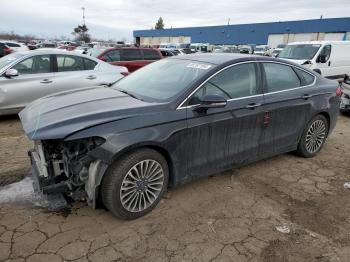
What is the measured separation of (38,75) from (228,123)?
479 cm

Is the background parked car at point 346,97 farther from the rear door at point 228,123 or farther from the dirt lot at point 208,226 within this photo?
the rear door at point 228,123

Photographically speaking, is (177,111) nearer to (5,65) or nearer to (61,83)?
(61,83)

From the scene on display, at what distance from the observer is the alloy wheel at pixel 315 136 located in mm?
5016

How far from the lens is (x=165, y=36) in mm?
73125

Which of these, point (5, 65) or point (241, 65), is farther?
point (5, 65)

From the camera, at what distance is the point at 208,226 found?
327 centimetres

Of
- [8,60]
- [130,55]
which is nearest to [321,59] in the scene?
[130,55]

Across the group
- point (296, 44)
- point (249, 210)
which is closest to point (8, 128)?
point (249, 210)

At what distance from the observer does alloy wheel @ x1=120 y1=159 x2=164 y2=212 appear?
317cm

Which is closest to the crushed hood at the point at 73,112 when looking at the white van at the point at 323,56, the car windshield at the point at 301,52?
the white van at the point at 323,56

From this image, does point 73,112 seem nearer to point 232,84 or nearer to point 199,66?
point 199,66

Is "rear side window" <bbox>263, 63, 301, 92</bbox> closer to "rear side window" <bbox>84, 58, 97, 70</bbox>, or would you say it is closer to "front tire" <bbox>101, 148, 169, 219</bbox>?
"front tire" <bbox>101, 148, 169, 219</bbox>

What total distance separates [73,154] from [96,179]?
0.34 m

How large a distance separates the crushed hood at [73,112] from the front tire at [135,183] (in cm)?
45
